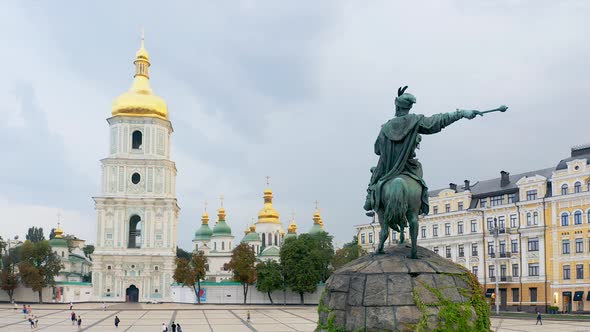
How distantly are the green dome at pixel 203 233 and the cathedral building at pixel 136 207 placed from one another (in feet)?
117

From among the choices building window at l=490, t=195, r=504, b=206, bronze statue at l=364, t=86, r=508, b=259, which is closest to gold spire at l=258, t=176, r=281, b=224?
building window at l=490, t=195, r=504, b=206

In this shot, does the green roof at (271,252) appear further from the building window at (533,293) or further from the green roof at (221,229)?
the building window at (533,293)

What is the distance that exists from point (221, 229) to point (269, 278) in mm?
43882

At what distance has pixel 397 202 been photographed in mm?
13984

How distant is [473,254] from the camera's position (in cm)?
6225

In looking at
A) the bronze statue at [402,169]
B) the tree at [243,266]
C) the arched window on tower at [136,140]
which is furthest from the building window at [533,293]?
the arched window on tower at [136,140]

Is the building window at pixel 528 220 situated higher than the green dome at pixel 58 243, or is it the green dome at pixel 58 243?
the building window at pixel 528 220

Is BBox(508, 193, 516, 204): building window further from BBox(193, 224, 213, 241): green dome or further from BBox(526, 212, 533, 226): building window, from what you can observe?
BBox(193, 224, 213, 241): green dome

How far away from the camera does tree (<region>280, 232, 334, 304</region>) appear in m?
71.8

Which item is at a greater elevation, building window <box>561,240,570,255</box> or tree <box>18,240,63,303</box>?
building window <box>561,240,570,255</box>

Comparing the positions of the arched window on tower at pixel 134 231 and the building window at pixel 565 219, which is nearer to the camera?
the building window at pixel 565 219

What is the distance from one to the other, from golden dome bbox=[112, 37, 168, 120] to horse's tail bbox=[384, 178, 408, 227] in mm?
73093

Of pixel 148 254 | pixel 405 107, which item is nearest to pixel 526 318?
pixel 405 107

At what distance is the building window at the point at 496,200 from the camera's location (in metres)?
61.4
